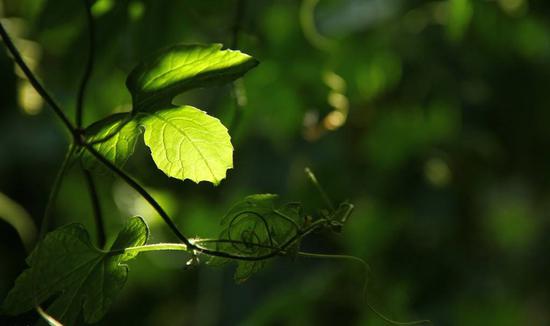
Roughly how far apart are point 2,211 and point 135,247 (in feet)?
2.01

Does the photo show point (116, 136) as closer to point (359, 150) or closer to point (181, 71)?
point (181, 71)

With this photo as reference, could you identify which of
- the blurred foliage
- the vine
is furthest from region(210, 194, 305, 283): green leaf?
the blurred foliage

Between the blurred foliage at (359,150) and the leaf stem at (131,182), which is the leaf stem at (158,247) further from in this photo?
the blurred foliage at (359,150)

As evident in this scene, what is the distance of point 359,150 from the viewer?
5.76 ft

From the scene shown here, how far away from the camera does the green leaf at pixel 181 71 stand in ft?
2.12

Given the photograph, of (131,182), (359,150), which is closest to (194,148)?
(131,182)

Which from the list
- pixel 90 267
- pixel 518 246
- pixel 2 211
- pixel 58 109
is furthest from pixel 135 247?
pixel 518 246

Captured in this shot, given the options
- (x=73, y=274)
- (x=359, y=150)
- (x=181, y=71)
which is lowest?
(x=359, y=150)

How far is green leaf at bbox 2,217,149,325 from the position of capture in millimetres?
629

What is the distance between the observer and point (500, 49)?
5.65ft

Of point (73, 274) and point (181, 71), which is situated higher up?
point (181, 71)

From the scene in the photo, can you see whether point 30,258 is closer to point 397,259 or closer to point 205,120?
point 205,120

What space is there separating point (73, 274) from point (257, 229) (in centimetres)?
14

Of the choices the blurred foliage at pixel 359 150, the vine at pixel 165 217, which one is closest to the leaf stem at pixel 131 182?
the vine at pixel 165 217
